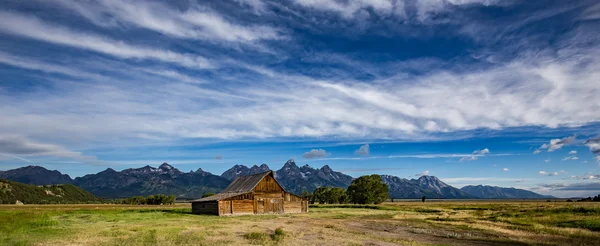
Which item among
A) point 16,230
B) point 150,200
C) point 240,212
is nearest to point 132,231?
point 16,230

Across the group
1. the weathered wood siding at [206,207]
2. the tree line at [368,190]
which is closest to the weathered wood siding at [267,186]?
the weathered wood siding at [206,207]

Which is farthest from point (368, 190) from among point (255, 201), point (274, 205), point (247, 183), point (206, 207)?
point (206, 207)

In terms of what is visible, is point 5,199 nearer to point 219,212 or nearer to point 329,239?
point 219,212

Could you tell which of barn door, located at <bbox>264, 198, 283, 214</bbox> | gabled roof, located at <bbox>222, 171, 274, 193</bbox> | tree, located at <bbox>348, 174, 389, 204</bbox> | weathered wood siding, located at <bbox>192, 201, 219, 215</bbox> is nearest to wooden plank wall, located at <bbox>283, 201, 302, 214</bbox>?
barn door, located at <bbox>264, 198, 283, 214</bbox>

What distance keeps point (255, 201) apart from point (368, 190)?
186 ft

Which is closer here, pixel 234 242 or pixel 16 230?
pixel 234 242

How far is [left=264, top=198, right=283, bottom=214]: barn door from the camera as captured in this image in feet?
227

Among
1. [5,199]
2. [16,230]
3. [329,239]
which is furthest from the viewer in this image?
[5,199]

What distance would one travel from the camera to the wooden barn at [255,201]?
64375 mm

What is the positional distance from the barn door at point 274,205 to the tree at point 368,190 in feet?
169

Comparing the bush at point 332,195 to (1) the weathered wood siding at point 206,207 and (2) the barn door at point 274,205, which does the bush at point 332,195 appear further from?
(1) the weathered wood siding at point 206,207

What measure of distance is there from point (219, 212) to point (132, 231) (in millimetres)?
31101

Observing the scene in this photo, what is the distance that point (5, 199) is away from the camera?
174 m

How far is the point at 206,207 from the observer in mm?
68000
